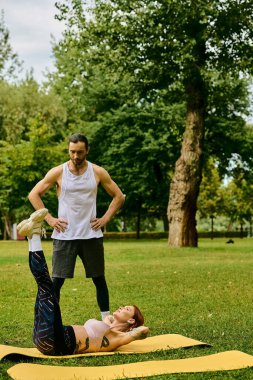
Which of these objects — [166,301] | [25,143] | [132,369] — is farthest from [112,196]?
[25,143]

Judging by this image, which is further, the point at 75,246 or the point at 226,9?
the point at 226,9

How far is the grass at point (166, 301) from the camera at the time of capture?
7.91m

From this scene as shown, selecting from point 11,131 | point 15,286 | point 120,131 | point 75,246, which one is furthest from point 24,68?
point 75,246

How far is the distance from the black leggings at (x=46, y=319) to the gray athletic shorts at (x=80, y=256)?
163 centimetres

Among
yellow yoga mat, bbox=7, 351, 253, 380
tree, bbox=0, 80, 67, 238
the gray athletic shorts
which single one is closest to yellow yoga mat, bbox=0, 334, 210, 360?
yellow yoga mat, bbox=7, 351, 253, 380

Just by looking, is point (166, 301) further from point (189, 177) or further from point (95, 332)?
point (189, 177)

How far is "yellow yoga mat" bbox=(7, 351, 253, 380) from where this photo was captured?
6520 mm

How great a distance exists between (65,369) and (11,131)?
147 ft

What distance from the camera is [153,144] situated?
153 feet

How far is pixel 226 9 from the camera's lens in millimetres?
28703

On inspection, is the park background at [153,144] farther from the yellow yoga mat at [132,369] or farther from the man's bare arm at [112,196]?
the man's bare arm at [112,196]

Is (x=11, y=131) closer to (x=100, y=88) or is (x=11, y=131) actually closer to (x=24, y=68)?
(x=100, y=88)

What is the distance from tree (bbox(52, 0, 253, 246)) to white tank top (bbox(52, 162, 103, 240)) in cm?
A: 1957

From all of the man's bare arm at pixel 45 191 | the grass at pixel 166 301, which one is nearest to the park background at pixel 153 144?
the grass at pixel 166 301
